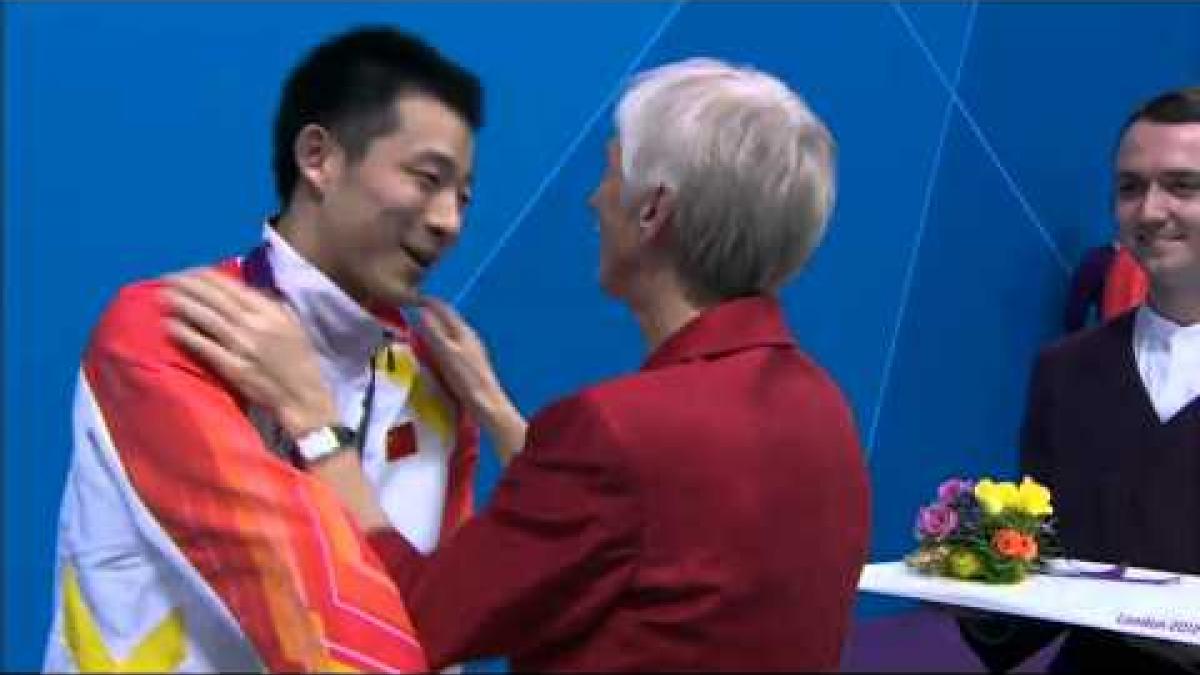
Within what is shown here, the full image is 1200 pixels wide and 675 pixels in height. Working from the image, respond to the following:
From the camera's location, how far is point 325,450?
142cm

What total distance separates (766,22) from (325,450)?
3104 millimetres

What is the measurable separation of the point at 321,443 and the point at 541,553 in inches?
9.5

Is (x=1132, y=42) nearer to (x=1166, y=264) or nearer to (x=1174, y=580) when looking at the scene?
(x=1166, y=264)

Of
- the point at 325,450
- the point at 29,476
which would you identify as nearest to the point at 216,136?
the point at 29,476

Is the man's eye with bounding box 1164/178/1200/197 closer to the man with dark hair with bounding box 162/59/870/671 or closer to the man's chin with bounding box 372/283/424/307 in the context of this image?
the man with dark hair with bounding box 162/59/870/671

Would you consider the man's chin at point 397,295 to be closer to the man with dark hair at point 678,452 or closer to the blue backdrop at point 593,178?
the man with dark hair at point 678,452

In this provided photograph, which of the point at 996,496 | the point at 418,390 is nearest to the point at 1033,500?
the point at 996,496

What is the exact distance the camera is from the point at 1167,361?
253 cm

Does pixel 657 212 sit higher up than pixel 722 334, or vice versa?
pixel 657 212

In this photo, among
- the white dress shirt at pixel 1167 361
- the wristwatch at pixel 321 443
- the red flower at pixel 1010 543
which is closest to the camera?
the wristwatch at pixel 321 443

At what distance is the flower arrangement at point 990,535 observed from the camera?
2393 millimetres

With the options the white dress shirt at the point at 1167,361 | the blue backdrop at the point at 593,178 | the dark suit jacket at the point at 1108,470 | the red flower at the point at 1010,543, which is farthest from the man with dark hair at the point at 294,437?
the white dress shirt at the point at 1167,361

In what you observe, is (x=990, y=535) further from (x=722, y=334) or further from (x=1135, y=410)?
(x=722, y=334)

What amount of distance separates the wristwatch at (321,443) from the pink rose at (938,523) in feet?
4.48
